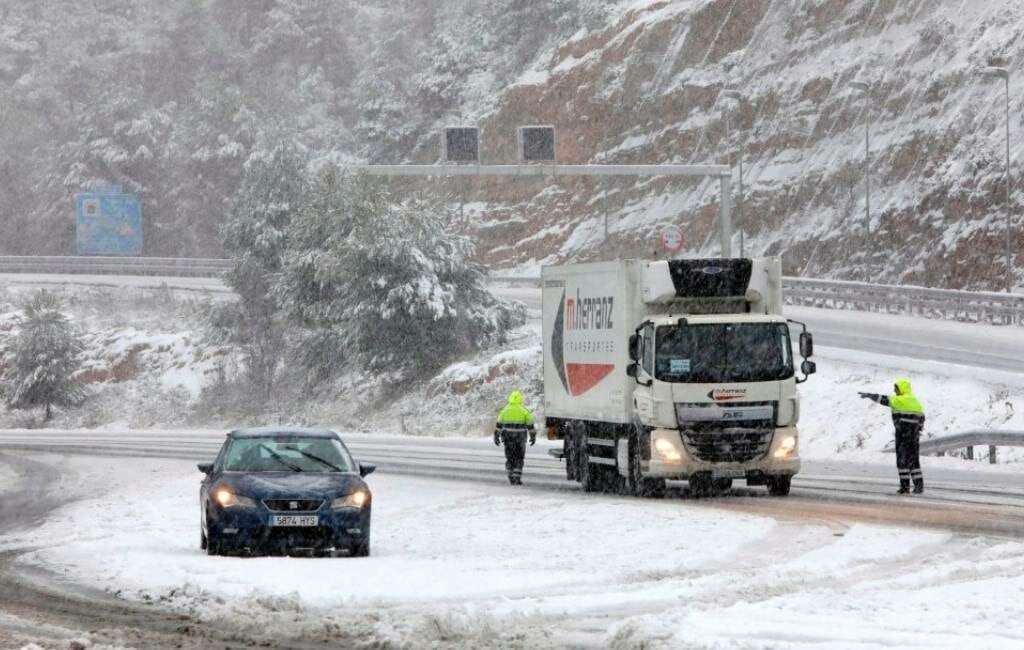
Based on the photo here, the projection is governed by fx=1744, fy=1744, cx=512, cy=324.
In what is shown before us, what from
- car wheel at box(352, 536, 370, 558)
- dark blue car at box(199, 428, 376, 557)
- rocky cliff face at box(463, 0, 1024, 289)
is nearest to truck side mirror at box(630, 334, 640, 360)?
dark blue car at box(199, 428, 376, 557)

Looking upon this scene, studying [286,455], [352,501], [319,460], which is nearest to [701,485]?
[319,460]

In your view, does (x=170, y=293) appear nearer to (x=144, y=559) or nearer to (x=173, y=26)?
(x=173, y=26)

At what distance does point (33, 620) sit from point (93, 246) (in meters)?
76.9

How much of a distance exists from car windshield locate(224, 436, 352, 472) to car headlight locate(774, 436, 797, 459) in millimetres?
6925

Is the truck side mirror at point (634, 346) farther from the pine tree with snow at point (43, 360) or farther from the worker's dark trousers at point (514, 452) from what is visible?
the pine tree with snow at point (43, 360)

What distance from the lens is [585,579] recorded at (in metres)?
13.7

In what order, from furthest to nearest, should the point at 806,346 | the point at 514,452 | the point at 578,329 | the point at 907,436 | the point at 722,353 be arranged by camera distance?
the point at 514,452 < the point at 578,329 < the point at 907,436 < the point at 722,353 < the point at 806,346

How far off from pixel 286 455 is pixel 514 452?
29.6 ft

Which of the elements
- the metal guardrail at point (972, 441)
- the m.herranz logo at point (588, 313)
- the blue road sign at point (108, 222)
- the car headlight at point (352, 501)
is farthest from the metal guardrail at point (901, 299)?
the car headlight at point (352, 501)

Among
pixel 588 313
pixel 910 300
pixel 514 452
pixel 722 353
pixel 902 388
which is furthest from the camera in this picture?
pixel 910 300

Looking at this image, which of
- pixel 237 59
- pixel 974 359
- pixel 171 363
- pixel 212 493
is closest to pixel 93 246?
pixel 171 363

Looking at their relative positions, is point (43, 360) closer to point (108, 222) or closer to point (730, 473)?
point (108, 222)

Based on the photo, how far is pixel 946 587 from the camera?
12.6m

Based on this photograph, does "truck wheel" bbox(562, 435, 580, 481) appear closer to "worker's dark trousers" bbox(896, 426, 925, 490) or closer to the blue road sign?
"worker's dark trousers" bbox(896, 426, 925, 490)
